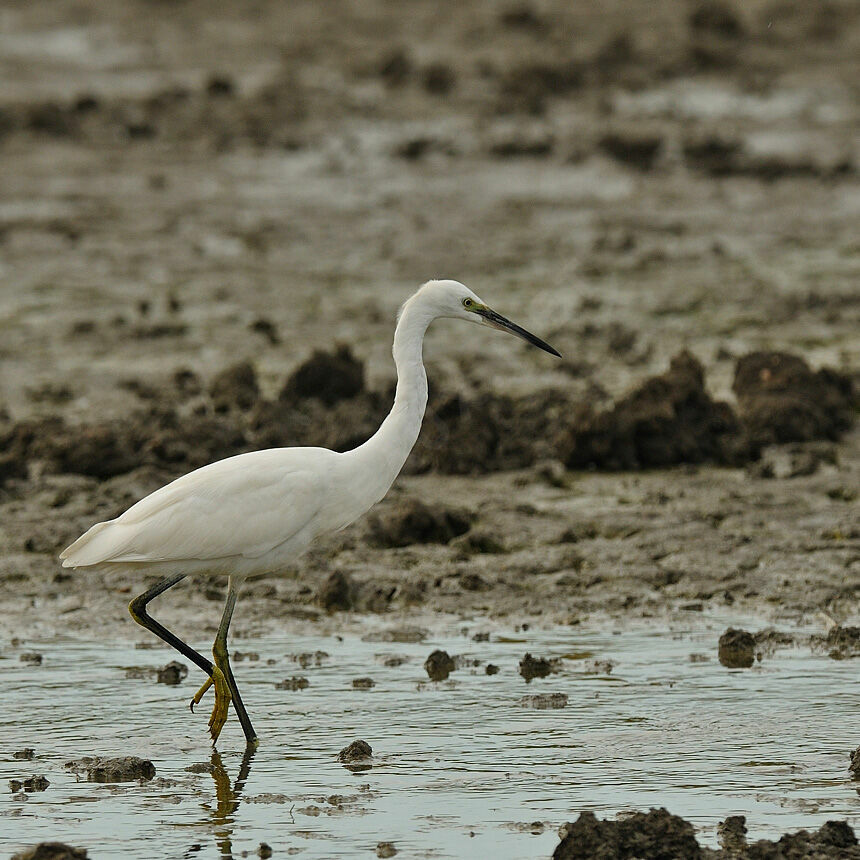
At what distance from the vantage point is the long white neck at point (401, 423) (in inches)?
316

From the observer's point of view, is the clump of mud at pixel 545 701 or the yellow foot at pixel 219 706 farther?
the clump of mud at pixel 545 701

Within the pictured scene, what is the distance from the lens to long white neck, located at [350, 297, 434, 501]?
8.02 metres

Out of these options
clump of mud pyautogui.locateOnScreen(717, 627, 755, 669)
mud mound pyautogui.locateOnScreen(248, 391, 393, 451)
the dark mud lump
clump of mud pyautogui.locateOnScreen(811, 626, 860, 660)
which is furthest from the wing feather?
mud mound pyautogui.locateOnScreen(248, 391, 393, 451)

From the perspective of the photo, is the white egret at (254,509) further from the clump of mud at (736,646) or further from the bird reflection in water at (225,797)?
the clump of mud at (736,646)

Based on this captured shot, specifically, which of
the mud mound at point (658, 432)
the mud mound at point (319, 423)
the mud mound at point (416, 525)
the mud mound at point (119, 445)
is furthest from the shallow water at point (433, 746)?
the mud mound at point (319, 423)

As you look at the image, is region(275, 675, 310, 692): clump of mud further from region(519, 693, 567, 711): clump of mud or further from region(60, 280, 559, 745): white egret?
region(519, 693, 567, 711): clump of mud

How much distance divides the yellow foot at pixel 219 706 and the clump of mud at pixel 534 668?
1.42 meters

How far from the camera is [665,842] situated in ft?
19.6

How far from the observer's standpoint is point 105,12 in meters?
32.9

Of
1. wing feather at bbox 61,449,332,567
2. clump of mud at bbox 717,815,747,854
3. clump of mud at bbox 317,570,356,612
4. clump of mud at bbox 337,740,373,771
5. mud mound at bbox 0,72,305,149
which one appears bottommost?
clump of mud at bbox 717,815,747,854

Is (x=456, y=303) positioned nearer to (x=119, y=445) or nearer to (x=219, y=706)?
(x=219, y=706)

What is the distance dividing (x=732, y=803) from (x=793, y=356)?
687 cm

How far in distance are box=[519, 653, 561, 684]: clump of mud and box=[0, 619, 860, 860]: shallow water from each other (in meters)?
0.08

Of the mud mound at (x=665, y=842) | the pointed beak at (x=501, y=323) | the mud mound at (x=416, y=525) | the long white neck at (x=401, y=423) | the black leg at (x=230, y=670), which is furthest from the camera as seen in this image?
the mud mound at (x=416, y=525)
